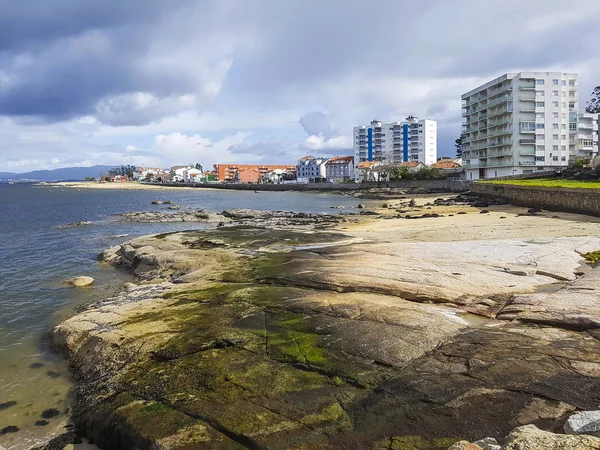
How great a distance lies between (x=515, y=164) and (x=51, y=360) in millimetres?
113334

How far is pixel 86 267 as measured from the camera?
27656 millimetres

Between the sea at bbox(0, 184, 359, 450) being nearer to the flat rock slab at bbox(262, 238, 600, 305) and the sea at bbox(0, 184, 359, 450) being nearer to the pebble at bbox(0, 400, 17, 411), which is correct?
the pebble at bbox(0, 400, 17, 411)

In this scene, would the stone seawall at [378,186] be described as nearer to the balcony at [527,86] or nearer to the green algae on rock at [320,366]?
the balcony at [527,86]

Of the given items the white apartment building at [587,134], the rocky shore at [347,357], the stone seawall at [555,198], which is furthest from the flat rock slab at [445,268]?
the white apartment building at [587,134]

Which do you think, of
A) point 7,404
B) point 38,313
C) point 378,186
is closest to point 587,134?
point 378,186

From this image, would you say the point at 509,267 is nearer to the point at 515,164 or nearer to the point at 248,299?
the point at 248,299

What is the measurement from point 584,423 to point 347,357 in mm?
4460

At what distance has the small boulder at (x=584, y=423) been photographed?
6.10 metres

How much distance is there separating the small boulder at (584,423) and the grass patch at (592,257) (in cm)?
1325

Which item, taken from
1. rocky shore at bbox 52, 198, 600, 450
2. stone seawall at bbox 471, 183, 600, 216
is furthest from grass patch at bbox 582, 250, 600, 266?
stone seawall at bbox 471, 183, 600, 216

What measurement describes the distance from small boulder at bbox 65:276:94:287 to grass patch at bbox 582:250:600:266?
2294 centimetres

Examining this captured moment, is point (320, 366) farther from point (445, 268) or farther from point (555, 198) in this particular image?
point (555, 198)

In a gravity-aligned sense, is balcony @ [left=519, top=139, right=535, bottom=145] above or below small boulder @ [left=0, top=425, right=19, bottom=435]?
above

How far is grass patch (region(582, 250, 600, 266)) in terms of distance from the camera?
706 inches
